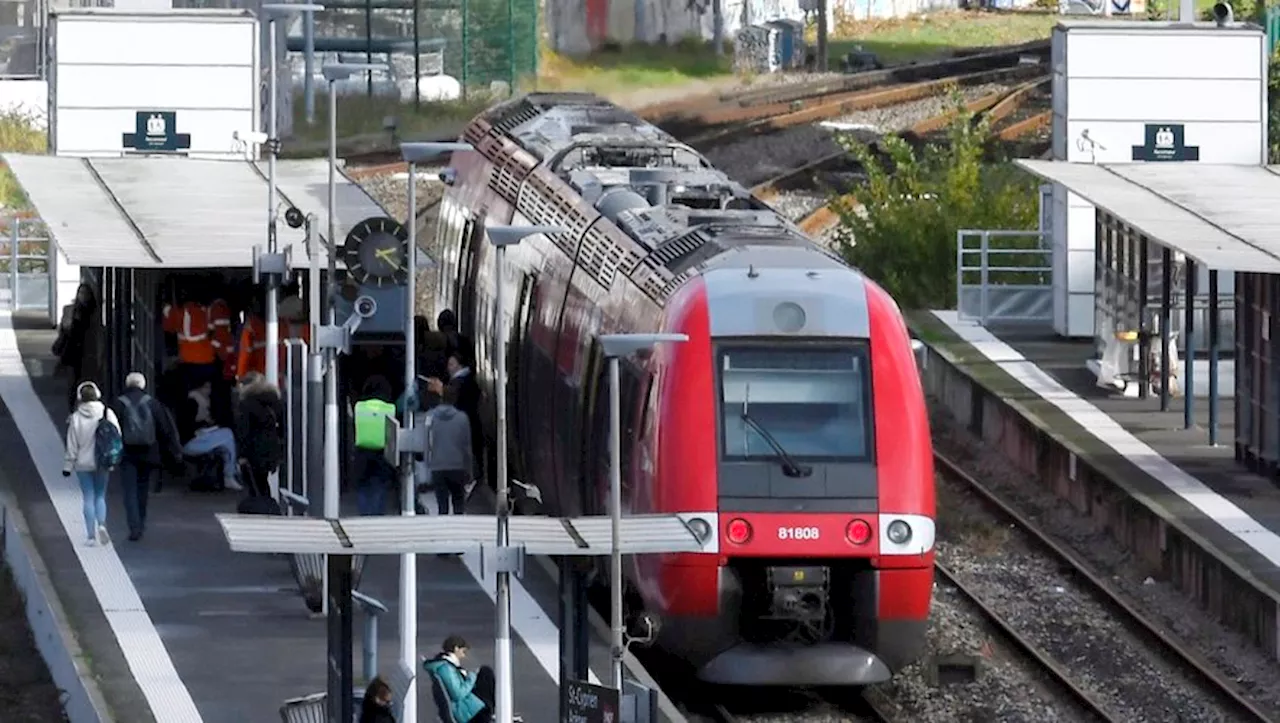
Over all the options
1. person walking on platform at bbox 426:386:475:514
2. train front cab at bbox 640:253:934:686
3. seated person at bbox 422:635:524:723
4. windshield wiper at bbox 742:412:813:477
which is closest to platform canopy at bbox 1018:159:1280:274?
train front cab at bbox 640:253:934:686

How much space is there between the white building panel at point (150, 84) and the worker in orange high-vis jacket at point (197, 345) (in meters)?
6.55

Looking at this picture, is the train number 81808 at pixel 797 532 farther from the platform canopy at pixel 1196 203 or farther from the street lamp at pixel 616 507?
the platform canopy at pixel 1196 203

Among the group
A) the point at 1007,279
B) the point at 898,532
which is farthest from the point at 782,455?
the point at 1007,279

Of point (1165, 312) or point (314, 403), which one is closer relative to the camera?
point (314, 403)

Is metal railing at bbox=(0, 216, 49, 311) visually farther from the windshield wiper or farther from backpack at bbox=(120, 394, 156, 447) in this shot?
the windshield wiper

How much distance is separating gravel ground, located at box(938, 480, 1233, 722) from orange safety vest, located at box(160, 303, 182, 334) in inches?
271

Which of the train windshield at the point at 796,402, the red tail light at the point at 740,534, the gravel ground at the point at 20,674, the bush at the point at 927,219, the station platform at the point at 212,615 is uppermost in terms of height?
the bush at the point at 927,219

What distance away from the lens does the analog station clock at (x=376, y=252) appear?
23312 millimetres

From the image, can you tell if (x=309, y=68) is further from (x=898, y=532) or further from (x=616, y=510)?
(x=616, y=510)

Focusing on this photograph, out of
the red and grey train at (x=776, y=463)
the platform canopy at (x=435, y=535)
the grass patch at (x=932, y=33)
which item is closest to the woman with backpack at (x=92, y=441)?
the red and grey train at (x=776, y=463)

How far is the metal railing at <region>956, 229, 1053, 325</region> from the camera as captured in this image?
37.2 metres

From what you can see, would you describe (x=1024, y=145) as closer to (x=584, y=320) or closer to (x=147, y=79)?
(x=147, y=79)

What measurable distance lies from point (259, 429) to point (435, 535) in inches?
354

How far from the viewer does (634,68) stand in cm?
5656
